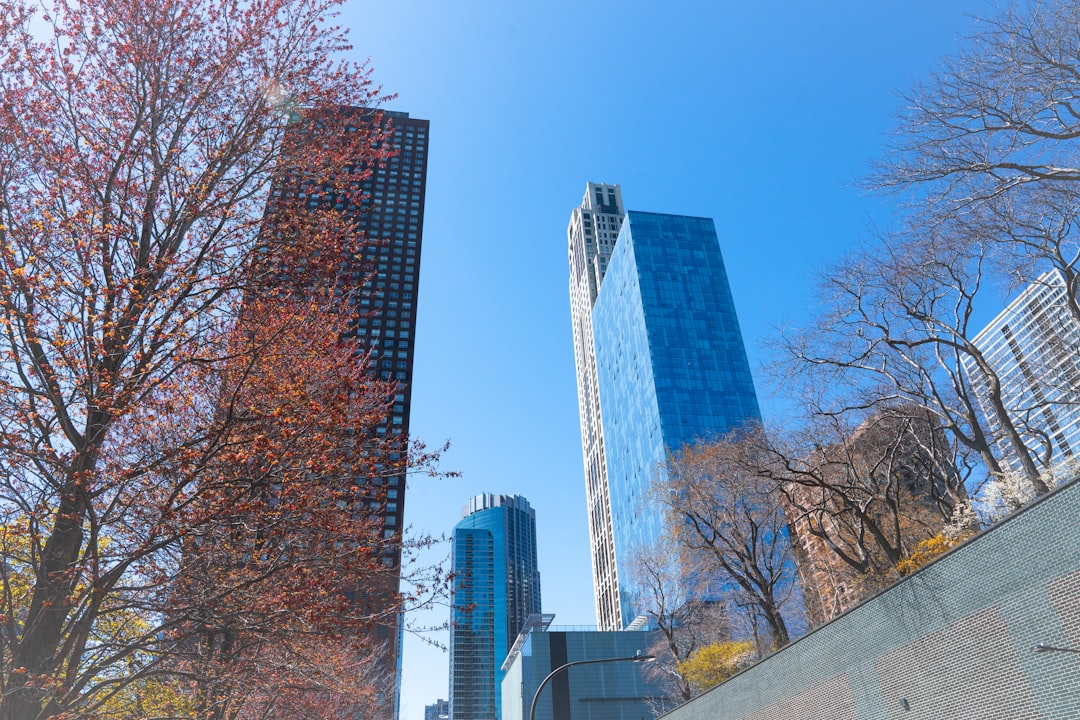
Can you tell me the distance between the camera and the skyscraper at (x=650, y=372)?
9269 centimetres

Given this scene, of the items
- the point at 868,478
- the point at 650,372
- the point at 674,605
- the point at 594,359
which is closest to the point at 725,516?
the point at 868,478

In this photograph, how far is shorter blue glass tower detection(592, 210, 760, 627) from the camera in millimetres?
92250

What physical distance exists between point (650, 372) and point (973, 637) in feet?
272

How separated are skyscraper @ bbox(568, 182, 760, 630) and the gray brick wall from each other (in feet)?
209

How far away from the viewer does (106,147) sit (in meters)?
8.63

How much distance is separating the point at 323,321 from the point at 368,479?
99.0 inches

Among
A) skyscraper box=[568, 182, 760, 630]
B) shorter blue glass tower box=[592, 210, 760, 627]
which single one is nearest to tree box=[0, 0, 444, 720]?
skyscraper box=[568, 182, 760, 630]

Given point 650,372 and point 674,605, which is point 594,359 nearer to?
point 650,372

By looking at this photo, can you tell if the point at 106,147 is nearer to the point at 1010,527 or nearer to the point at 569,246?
the point at 1010,527

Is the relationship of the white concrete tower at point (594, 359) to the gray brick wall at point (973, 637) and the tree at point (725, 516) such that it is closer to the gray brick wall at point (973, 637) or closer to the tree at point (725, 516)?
the tree at point (725, 516)

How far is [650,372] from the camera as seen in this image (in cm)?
9612

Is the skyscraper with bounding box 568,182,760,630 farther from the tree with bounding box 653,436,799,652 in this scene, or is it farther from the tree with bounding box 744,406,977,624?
the tree with bounding box 744,406,977,624

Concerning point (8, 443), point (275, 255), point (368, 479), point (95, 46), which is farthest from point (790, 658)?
point (95, 46)

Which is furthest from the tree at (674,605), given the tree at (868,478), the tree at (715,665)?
the tree at (868,478)
